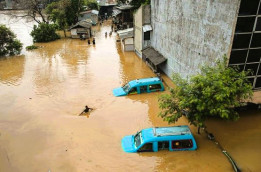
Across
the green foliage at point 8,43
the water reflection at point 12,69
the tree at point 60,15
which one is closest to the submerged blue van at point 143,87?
the water reflection at point 12,69

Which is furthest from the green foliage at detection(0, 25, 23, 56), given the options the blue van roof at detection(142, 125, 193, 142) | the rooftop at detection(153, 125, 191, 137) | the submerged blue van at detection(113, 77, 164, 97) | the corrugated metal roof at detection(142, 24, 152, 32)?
the rooftop at detection(153, 125, 191, 137)

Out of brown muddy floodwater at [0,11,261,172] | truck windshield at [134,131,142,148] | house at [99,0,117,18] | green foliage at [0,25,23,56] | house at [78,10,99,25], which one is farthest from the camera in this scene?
house at [99,0,117,18]

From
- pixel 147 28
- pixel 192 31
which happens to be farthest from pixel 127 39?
pixel 192 31

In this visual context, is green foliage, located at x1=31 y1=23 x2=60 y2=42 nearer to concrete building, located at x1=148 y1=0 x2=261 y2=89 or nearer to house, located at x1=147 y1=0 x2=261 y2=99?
house, located at x1=147 y1=0 x2=261 y2=99

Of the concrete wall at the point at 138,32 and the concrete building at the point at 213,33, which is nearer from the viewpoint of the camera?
the concrete building at the point at 213,33

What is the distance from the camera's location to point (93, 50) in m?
29.6

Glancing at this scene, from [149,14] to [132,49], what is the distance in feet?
22.0

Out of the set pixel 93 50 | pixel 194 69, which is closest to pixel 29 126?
pixel 194 69

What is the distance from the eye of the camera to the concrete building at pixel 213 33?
1052 centimetres

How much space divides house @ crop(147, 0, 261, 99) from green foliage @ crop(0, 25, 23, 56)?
20649 millimetres

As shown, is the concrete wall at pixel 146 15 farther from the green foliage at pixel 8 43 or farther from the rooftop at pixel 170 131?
the green foliage at pixel 8 43

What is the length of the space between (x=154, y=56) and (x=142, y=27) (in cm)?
409

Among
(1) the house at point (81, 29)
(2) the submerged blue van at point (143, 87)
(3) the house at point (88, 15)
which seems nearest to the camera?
(2) the submerged blue van at point (143, 87)

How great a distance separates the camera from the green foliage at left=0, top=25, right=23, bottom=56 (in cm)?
2764
